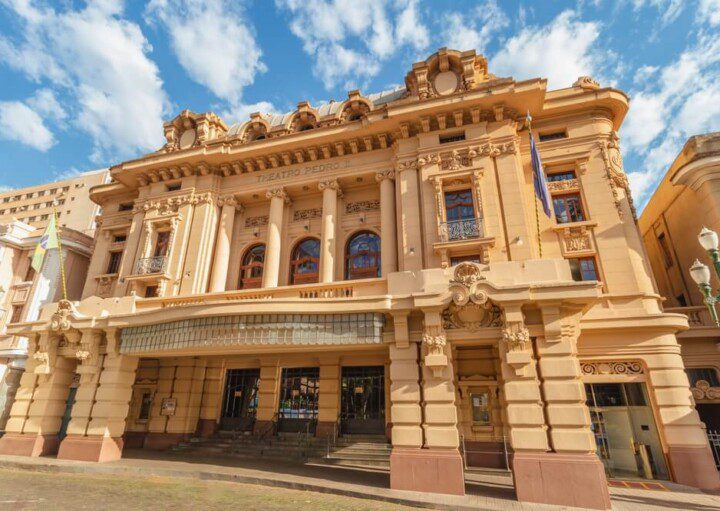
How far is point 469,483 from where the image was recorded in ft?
37.8

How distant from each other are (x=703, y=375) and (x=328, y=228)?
1581 cm

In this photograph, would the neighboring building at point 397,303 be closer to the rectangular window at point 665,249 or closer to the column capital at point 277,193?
the column capital at point 277,193

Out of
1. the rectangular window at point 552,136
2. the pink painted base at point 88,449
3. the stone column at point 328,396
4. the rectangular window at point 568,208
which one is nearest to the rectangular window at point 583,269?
the rectangular window at point 568,208

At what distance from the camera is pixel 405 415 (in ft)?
35.7

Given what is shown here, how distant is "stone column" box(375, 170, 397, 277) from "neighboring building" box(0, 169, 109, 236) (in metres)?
54.1

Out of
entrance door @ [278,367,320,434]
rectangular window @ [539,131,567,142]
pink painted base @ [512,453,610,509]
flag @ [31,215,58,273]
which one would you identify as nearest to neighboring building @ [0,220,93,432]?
flag @ [31,215,58,273]

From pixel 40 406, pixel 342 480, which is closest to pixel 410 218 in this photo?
pixel 342 480

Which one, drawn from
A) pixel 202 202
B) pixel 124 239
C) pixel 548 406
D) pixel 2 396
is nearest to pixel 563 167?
pixel 548 406

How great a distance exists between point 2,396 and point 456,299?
28261 millimetres

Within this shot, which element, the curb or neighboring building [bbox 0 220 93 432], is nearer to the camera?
the curb

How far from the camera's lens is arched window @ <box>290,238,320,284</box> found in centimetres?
1942

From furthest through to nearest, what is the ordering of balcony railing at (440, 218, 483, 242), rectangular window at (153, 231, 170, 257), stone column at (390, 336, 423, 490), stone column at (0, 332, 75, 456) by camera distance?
rectangular window at (153, 231, 170, 257) < balcony railing at (440, 218, 483, 242) < stone column at (0, 332, 75, 456) < stone column at (390, 336, 423, 490)

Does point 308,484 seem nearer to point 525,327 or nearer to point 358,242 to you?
point 525,327

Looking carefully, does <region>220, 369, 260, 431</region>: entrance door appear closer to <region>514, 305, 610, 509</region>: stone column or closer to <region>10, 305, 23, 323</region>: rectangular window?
<region>514, 305, 610, 509</region>: stone column
